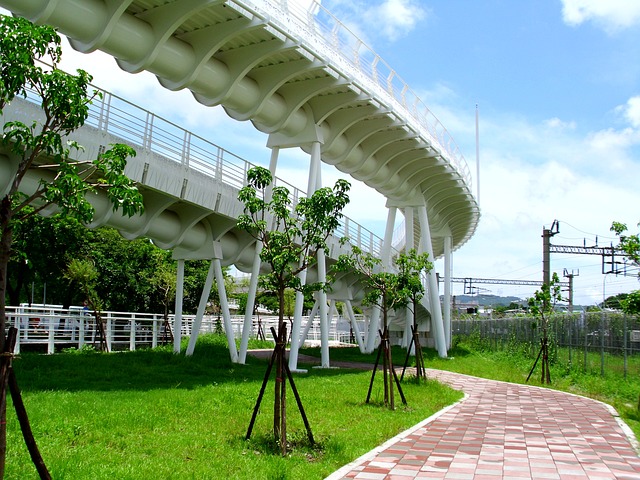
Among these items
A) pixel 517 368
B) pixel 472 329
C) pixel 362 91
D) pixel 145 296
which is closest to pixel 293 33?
pixel 362 91

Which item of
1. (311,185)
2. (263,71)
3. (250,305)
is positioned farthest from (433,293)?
(263,71)

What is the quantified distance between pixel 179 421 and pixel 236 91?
11.3 m

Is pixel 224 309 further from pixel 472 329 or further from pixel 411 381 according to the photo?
pixel 472 329

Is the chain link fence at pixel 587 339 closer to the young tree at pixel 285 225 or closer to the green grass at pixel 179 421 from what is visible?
the green grass at pixel 179 421

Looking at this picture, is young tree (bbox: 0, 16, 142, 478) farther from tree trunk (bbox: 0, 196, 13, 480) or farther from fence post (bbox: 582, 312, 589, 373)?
fence post (bbox: 582, 312, 589, 373)

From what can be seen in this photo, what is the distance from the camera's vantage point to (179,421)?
1078cm

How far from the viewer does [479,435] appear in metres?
11.8

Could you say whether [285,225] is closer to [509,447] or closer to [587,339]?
[509,447]

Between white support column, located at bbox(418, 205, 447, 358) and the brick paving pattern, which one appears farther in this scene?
white support column, located at bbox(418, 205, 447, 358)

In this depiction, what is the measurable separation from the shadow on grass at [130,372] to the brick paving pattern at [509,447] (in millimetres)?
6040

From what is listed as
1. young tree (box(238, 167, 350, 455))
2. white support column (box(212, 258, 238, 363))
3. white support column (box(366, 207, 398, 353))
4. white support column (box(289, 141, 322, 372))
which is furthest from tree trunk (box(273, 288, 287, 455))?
white support column (box(366, 207, 398, 353))

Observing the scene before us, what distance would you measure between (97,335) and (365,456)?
21199mm

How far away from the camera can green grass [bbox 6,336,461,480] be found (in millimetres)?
8000

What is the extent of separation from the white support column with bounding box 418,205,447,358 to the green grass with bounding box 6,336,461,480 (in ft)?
48.0
